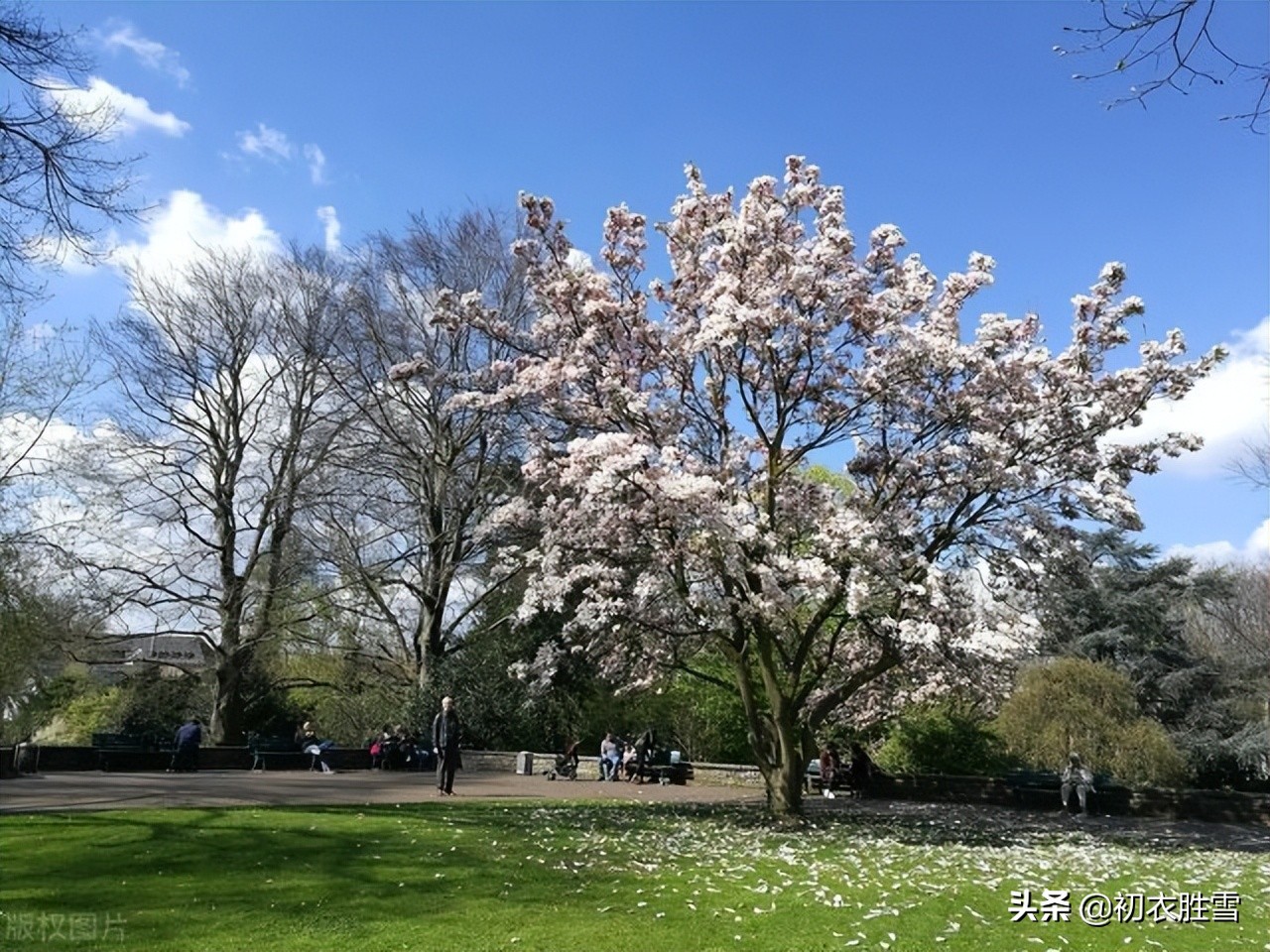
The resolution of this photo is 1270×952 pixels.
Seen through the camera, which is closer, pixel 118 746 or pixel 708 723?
pixel 118 746

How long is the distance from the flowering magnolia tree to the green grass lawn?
2.89 metres

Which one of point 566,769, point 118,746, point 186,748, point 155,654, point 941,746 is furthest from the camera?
point 155,654

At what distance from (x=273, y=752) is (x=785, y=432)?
15.6 meters

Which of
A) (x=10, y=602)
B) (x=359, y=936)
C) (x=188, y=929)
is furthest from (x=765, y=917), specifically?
(x=10, y=602)

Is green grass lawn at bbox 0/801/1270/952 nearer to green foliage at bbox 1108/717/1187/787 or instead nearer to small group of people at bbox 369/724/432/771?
green foliage at bbox 1108/717/1187/787

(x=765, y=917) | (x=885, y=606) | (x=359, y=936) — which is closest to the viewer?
(x=359, y=936)

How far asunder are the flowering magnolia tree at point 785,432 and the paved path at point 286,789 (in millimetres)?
4512

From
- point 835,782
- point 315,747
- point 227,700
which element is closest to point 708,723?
point 835,782

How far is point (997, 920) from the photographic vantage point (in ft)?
24.8

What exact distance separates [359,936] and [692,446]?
29.9ft

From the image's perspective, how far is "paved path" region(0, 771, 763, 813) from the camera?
13.6m

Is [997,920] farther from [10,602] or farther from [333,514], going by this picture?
[333,514]

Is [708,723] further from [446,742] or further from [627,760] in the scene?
[446,742]

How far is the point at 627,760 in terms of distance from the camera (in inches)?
880
